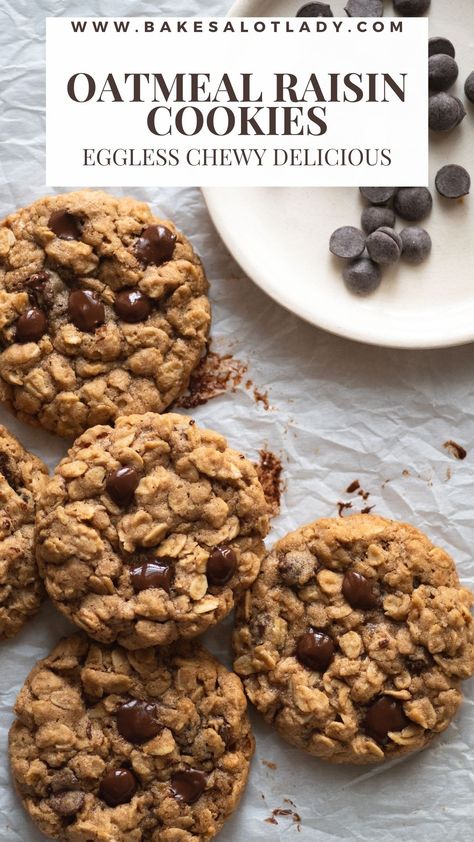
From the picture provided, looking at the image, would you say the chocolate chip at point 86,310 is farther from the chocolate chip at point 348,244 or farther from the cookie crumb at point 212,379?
the chocolate chip at point 348,244

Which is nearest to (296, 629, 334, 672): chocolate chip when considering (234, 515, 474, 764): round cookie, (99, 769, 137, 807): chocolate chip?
(234, 515, 474, 764): round cookie

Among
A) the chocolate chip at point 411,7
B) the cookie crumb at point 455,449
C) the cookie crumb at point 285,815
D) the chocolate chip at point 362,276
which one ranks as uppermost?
the chocolate chip at point 411,7

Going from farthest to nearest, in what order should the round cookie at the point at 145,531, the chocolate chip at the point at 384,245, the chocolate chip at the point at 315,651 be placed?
the chocolate chip at the point at 384,245, the chocolate chip at the point at 315,651, the round cookie at the point at 145,531

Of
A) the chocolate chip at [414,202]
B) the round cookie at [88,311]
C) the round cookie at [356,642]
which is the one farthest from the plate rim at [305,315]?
the round cookie at [356,642]

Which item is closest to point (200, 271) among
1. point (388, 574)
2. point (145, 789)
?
point (388, 574)

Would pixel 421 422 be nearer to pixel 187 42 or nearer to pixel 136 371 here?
pixel 136 371

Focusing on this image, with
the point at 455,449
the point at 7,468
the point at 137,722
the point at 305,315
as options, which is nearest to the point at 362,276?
the point at 305,315

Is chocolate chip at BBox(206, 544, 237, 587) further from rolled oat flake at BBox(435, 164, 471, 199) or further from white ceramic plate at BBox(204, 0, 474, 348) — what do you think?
rolled oat flake at BBox(435, 164, 471, 199)
